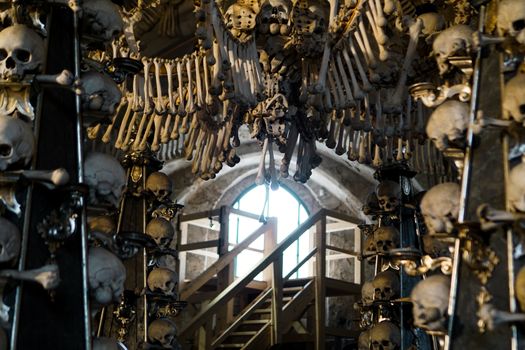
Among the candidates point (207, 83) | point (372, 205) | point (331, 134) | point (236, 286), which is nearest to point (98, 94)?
point (207, 83)

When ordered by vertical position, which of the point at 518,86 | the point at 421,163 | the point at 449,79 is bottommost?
the point at 518,86

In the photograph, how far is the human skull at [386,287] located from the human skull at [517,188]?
252 centimetres

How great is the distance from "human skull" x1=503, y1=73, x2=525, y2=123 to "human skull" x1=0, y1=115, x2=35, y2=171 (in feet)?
3.14

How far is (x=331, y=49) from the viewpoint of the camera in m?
3.97

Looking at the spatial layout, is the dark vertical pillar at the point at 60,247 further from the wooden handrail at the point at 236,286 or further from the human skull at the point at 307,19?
the wooden handrail at the point at 236,286

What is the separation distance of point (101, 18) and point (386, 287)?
96.3 inches

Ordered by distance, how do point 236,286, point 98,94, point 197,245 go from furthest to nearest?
1. point 197,245
2. point 236,286
3. point 98,94

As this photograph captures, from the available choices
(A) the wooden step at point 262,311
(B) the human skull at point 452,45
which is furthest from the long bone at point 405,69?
(A) the wooden step at point 262,311

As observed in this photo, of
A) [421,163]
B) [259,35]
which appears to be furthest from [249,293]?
[259,35]

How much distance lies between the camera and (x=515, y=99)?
1.83m

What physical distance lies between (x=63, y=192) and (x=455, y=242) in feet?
2.67

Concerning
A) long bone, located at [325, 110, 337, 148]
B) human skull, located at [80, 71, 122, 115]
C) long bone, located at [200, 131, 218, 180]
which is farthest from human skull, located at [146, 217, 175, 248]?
human skull, located at [80, 71, 122, 115]

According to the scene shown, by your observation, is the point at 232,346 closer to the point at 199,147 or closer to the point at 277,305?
the point at 277,305

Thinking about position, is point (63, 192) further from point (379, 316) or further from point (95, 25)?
point (379, 316)
